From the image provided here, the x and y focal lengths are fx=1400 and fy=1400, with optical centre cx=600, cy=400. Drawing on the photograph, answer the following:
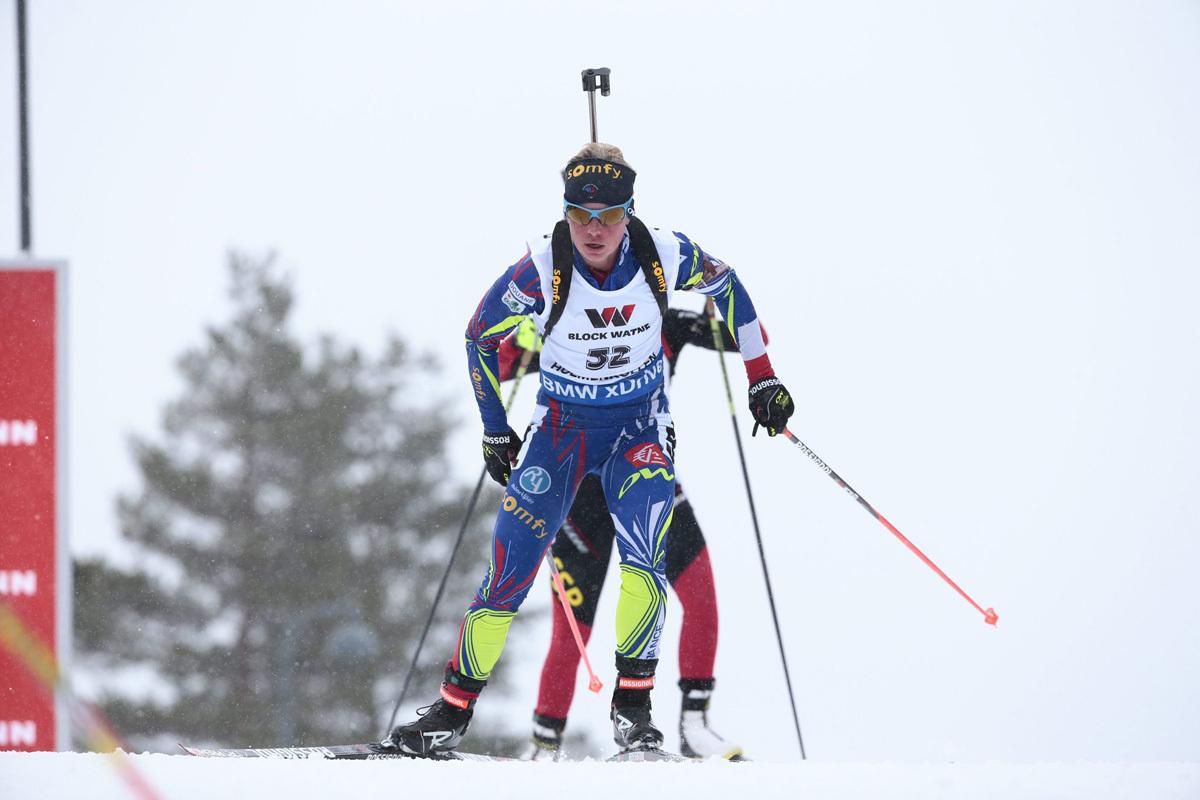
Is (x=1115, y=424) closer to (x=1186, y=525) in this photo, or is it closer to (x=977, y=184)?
(x=1186, y=525)

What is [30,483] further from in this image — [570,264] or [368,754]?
[570,264]

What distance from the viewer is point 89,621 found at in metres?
21.2

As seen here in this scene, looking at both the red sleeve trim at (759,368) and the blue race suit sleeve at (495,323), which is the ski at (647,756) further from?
the red sleeve trim at (759,368)

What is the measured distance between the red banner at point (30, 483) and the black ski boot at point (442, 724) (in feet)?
7.13

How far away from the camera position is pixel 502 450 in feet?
17.9

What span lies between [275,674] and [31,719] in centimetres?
1391

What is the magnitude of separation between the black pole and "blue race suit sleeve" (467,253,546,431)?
3.76m

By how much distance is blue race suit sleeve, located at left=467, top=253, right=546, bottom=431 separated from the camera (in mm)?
5180

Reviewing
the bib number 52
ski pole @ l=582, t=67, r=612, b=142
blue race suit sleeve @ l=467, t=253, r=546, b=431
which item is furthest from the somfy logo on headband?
ski pole @ l=582, t=67, r=612, b=142

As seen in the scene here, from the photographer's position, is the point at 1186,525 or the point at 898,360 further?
the point at 898,360

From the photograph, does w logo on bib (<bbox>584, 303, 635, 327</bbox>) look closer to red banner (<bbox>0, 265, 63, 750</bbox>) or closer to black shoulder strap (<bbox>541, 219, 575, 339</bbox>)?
black shoulder strap (<bbox>541, 219, 575, 339</bbox>)

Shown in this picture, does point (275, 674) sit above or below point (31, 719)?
below

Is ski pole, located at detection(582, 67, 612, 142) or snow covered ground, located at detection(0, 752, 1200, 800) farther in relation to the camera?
ski pole, located at detection(582, 67, 612, 142)

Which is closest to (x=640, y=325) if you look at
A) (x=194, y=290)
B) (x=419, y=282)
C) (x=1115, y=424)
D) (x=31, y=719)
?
(x=31, y=719)
